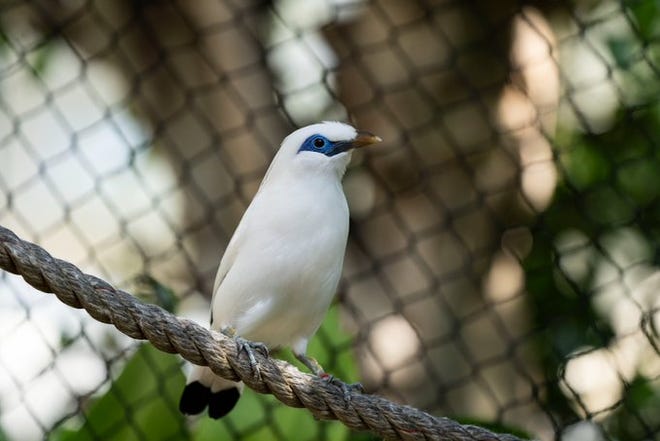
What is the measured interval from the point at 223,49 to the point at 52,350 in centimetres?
99

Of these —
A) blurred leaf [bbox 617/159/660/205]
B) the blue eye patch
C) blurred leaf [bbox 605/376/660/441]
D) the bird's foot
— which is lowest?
blurred leaf [bbox 605/376/660/441]

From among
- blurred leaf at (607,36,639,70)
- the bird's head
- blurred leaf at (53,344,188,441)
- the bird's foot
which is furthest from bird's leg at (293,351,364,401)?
blurred leaf at (607,36,639,70)

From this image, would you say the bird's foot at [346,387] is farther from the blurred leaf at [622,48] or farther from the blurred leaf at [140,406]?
the blurred leaf at [622,48]

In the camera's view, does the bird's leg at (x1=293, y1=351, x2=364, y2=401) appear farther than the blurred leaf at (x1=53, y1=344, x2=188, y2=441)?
No

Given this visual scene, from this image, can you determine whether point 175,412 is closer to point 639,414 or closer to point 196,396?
point 196,396

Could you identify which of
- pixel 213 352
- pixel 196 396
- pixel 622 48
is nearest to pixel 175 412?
pixel 196 396

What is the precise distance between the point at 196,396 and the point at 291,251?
43 cm

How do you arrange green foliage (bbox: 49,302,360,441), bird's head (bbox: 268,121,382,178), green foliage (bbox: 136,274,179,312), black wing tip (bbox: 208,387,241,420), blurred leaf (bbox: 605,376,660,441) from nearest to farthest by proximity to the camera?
bird's head (bbox: 268,121,382,178)
black wing tip (bbox: 208,387,241,420)
green foliage (bbox: 49,302,360,441)
green foliage (bbox: 136,274,179,312)
blurred leaf (bbox: 605,376,660,441)

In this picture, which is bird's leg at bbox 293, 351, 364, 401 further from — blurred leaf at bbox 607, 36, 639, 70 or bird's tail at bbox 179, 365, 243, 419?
blurred leaf at bbox 607, 36, 639, 70

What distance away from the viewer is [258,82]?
3.57 metres

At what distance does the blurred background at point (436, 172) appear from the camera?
337 centimetres

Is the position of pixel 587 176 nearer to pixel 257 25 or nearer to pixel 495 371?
pixel 495 371

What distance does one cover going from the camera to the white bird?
2285 millimetres

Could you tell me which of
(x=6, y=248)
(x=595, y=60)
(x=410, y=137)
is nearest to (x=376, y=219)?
(x=410, y=137)
